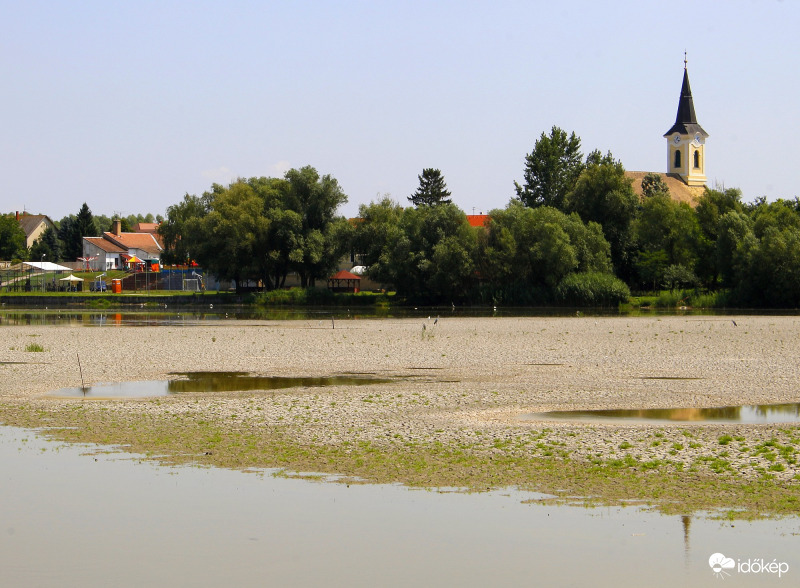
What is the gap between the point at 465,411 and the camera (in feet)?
73.8

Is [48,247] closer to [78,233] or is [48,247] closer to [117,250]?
[78,233]

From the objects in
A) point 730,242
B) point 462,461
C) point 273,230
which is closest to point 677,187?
point 730,242

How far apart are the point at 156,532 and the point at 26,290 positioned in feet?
382

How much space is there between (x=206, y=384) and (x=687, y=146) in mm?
133161

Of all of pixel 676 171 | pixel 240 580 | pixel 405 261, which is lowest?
pixel 240 580

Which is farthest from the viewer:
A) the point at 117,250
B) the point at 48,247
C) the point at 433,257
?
the point at 48,247

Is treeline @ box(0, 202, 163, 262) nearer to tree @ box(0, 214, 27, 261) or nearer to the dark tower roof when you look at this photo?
tree @ box(0, 214, 27, 261)

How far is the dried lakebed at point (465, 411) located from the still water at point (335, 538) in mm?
999

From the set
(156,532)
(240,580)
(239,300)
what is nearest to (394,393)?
(156,532)

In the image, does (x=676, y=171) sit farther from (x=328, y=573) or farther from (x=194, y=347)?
(x=328, y=573)

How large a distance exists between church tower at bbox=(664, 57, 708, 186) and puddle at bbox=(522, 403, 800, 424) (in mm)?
133228

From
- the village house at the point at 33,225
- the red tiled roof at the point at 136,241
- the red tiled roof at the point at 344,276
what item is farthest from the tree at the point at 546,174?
the village house at the point at 33,225

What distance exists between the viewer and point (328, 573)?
460 inches

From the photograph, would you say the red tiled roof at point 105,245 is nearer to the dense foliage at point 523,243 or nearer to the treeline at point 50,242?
the treeline at point 50,242
